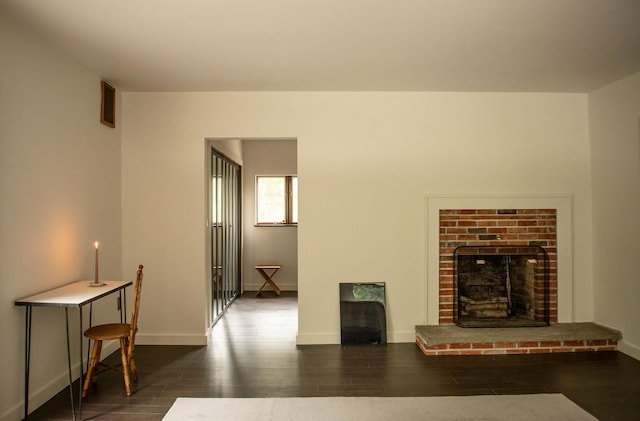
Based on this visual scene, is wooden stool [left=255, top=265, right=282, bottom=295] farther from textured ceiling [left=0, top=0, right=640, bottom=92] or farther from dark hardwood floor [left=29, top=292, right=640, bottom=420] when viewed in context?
→ textured ceiling [left=0, top=0, right=640, bottom=92]

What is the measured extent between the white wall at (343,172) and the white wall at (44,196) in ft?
1.71

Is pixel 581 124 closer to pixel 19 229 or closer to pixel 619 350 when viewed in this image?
pixel 619 350

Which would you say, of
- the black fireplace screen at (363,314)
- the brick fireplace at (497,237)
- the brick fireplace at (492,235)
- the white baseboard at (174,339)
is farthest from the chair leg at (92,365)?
the brick fireplace at (492,235)

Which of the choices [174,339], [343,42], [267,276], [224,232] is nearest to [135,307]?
[174,339]

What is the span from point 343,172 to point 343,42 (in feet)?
4.95

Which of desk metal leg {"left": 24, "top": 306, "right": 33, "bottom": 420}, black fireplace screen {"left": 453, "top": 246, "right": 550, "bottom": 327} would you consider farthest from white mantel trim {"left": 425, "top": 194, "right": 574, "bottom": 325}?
desk metal leg {"left": 24, "top": 306, "right": 33, "bottom": 420}

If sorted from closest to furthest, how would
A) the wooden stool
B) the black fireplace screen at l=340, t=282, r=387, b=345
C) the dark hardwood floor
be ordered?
the dark hardwood floor, the black fireplace screen at l=340, t=282, r=387, b=345, the wooden stool

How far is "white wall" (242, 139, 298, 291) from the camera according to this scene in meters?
7.29

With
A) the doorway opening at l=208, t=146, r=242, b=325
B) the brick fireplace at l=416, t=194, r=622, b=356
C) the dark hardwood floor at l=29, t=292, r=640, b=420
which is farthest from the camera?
the doorway opening at l=208, t=146, r=242, b=325

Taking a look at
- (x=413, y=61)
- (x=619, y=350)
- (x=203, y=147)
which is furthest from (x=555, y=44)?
(x=203, y=147)

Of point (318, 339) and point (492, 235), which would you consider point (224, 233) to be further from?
point (492, 235)

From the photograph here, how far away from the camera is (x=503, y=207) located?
172 inches

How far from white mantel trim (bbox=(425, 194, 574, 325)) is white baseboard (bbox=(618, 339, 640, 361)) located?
48 centimetres

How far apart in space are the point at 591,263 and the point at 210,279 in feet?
12.8
